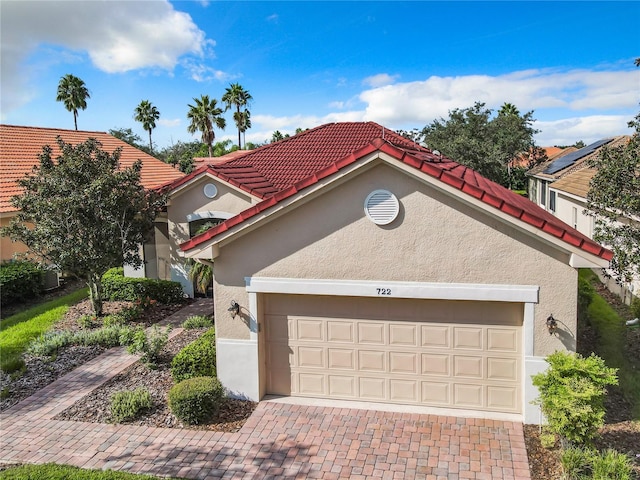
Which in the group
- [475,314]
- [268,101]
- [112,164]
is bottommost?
[475,314]

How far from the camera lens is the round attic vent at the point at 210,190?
1781 cm

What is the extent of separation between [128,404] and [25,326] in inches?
305

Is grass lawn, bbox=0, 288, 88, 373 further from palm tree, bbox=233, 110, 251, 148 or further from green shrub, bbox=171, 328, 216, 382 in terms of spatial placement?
palm tree, bbox=233, 110, 251, 148

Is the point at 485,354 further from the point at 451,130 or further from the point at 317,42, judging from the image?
the point at 451,130

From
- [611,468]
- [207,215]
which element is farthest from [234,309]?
[207,215]

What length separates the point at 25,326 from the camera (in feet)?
50.6

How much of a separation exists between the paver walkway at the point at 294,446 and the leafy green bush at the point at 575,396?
0.94 meters

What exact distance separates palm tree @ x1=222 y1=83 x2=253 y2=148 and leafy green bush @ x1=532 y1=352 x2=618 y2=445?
202 ft

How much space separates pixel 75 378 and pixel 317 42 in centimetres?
1715

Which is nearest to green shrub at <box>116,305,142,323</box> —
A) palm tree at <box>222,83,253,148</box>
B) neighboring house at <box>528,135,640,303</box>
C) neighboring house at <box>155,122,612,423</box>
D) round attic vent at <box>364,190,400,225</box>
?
neighboring house at <box>155,122,612,423</box>

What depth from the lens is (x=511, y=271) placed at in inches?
351

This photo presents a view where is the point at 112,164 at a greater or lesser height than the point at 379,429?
greater

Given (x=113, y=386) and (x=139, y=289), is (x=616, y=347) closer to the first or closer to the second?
(x=113, y=386)

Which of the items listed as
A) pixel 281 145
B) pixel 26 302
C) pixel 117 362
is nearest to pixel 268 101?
pixel 281 145
